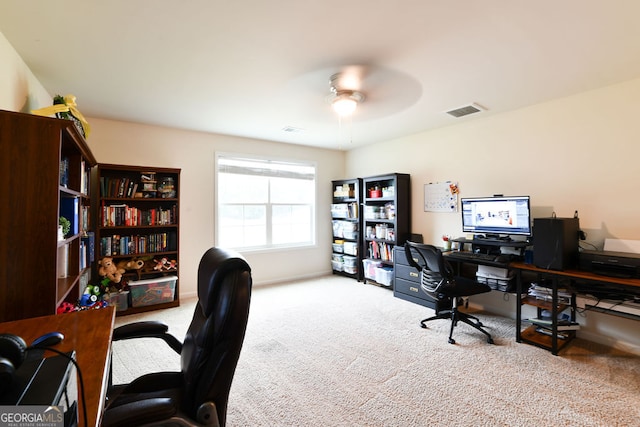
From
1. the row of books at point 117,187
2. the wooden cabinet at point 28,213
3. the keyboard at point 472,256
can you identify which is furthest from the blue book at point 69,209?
the keyboard at point 472,256

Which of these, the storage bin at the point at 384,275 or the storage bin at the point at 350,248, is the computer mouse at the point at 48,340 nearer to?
the storage bin at the point at 384,275

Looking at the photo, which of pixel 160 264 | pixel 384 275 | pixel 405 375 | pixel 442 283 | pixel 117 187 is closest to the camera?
pixel 405 375

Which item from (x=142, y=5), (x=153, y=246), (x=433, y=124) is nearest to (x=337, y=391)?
(x=142, y=5)

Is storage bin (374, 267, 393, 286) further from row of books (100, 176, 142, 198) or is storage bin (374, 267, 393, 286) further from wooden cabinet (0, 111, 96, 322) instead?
wooden cabinet (0, 111, 96, 322)

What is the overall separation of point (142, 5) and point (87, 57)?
90 centimetres

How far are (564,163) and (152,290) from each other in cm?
472

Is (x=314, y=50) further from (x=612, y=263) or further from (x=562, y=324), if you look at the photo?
(x=562, y=324)

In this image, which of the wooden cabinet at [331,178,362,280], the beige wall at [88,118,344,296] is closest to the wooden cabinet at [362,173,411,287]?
the wooden cabinet at [331,178,362,280]

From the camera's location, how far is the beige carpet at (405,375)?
1758mm

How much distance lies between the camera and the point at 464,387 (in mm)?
Result: 2023

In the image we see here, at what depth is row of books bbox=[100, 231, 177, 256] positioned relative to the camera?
3.37 m

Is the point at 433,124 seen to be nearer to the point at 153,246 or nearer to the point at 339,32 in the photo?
the point at 339,32

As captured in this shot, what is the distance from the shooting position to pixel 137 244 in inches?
139

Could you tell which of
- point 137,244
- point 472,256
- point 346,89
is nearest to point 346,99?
point 346,89
